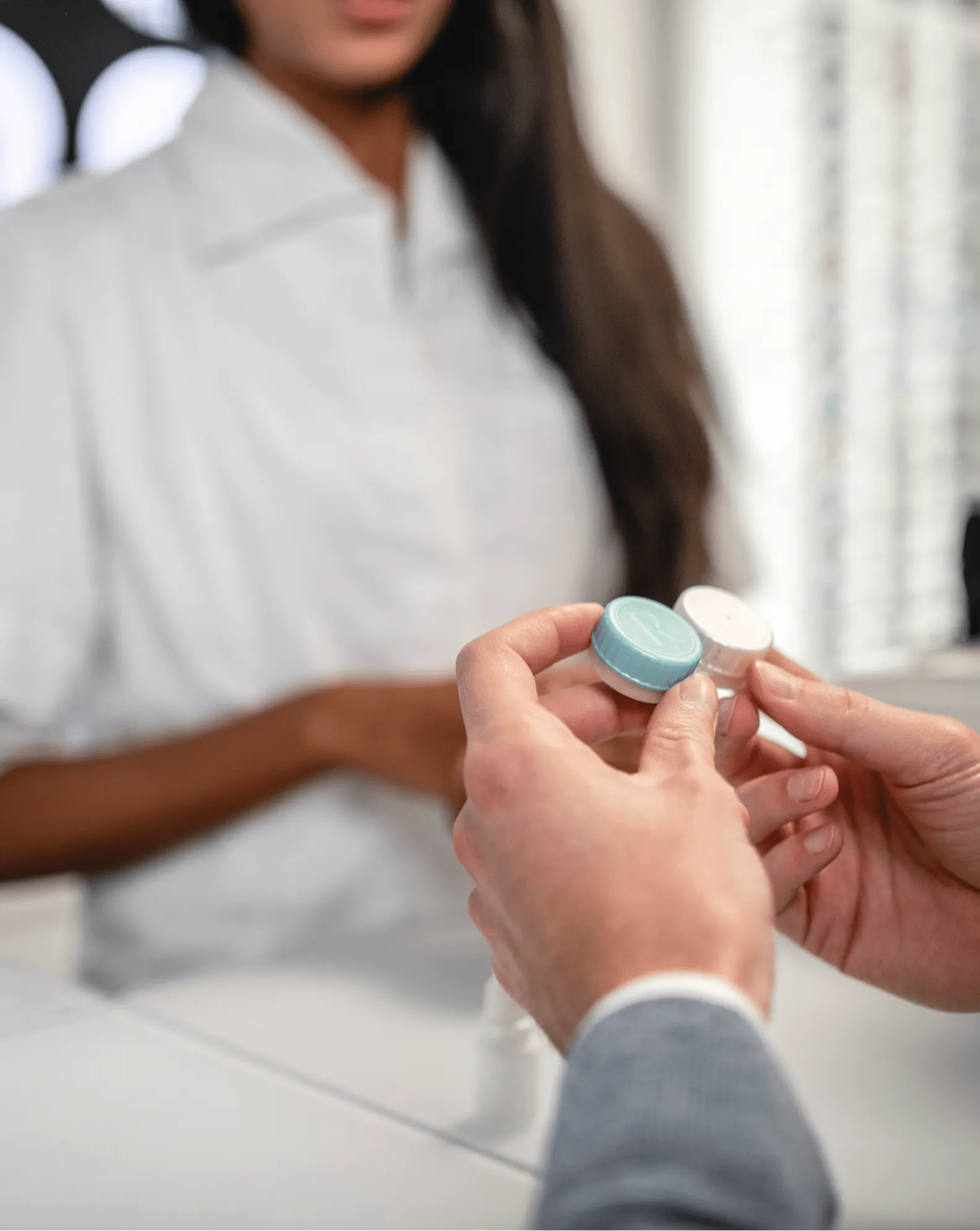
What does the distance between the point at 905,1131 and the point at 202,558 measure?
442 mm

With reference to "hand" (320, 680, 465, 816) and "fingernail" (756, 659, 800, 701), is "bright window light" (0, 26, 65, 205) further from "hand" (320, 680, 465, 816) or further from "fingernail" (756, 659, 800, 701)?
"fingernail" (756, 659, 800, 701)

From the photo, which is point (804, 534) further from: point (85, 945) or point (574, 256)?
point (85, 945)

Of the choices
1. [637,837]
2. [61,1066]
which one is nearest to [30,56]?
[61,1066]

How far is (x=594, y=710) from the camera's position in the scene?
323mm

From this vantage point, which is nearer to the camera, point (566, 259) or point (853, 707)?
point (853, 707)

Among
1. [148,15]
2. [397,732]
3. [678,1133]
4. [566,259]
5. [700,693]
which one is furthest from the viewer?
[148,15]

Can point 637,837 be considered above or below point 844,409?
above

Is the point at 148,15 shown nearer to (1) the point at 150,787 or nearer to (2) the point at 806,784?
(1) the point at 150,787

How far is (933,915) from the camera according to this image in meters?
0.37

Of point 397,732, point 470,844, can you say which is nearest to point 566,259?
point 397,732

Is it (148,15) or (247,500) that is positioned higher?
(148,15)

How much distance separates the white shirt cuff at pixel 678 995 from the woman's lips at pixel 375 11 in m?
0.54

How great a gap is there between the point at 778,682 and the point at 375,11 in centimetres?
44

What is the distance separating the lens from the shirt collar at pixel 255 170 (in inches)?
26.0
